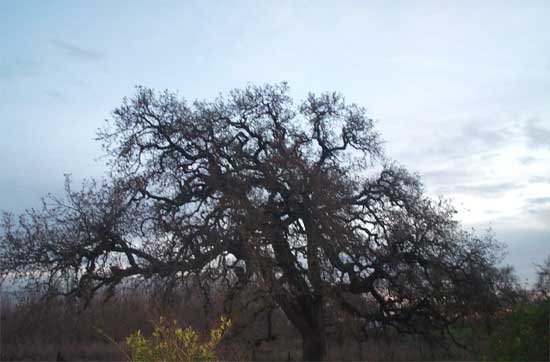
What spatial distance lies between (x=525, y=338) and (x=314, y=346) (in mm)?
11021

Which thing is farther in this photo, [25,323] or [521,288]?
[521,288]

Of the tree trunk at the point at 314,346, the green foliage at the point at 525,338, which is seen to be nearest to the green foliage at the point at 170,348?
the green foliage at the point at 525,338

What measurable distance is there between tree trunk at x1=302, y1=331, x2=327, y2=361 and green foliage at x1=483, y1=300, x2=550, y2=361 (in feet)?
32.8

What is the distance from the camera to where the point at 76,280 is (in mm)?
19406

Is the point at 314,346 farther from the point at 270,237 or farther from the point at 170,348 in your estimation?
the point at 170,348

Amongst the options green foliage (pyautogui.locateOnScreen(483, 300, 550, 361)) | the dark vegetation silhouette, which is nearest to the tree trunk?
the dark vegetation silhouette

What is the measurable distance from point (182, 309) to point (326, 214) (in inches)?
206

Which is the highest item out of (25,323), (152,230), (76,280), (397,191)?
(397,191)

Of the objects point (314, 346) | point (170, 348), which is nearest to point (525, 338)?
point (170, 348)

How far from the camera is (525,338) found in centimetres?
1127

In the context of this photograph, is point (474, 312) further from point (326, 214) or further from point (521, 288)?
point (326, 214)

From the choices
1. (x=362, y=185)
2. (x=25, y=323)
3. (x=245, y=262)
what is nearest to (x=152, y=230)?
(x=245, y=262)

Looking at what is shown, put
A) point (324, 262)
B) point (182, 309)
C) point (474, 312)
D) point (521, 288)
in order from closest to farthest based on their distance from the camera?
point (182, 309), point (324, 262), point (474, 312), point (521, 288)

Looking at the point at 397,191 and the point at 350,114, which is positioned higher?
the point at 350,114
